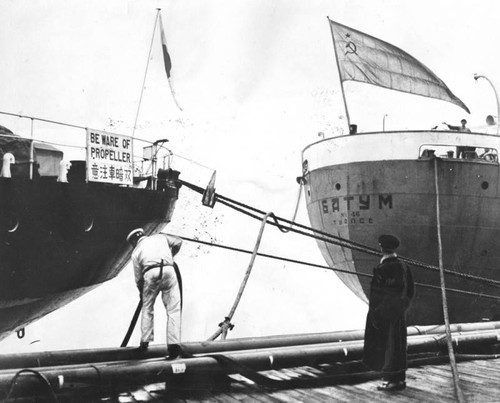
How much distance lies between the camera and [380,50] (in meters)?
13.5

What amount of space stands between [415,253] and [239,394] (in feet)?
30.3

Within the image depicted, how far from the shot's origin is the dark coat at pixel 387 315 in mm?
4680

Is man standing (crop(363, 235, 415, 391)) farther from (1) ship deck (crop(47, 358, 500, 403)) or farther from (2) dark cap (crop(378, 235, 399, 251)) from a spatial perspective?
(1) ship deck (crop(47, 358, 500, 403))

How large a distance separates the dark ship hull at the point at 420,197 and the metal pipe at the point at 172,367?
6952mm

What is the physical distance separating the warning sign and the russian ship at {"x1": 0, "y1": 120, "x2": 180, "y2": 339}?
0.05 feet

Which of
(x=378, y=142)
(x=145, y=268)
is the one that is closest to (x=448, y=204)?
(x=378, y=142)

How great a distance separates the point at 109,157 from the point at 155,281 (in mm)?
4854

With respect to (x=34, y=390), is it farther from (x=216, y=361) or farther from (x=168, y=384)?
(x=216, y=361)

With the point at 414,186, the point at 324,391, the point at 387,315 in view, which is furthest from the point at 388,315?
the point at 414,186

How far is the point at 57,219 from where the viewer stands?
355 inches

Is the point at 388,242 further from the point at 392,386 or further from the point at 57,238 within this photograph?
the point at 57,238

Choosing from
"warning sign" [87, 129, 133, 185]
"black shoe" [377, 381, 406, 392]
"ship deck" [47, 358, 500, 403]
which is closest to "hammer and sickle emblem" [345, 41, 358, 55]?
"warning sign" [87, 129, 133, 185]

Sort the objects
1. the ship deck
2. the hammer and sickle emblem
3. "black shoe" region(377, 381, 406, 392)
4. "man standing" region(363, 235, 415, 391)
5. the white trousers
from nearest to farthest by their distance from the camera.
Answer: the ship deck → "black shoe" region(377, 381, 406, 392) → "man standing" region(363, 235, 415, 391) → the white trousers → the hammer and sickle emblem

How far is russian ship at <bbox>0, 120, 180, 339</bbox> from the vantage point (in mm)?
8477
